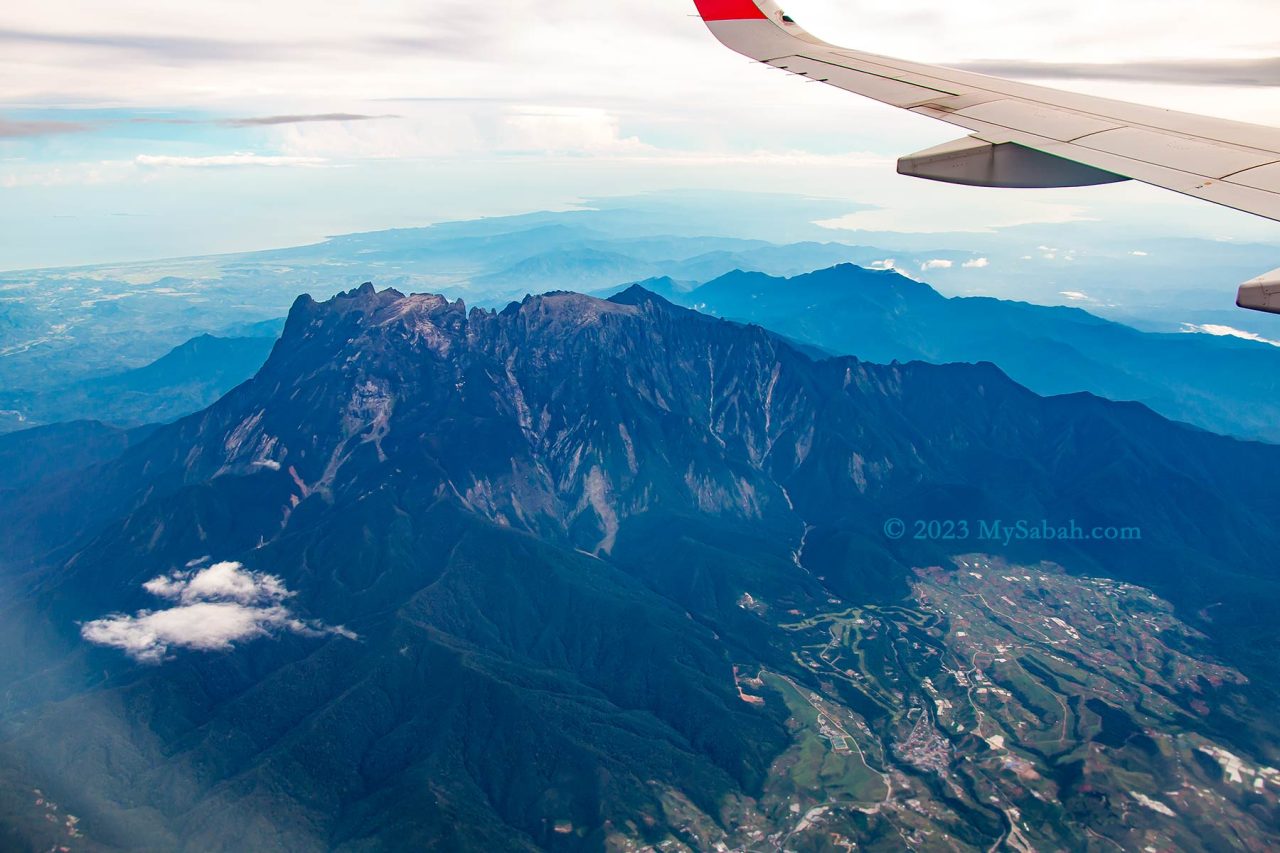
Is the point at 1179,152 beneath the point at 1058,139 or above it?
beneath

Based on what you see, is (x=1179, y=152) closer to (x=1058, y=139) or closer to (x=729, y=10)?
(x=1058, y=139)

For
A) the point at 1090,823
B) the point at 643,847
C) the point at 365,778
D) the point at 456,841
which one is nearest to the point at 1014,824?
the point at 1090,823

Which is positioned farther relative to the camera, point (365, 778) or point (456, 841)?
point (365, 778)

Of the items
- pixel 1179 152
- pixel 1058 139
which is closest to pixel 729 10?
pixel 1058 139

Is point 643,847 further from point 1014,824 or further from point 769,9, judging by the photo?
point 769,9

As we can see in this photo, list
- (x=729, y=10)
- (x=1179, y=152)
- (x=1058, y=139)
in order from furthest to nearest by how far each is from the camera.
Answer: (x=729, y=10) → (x=1058, y=139) → (x=1179, y=152)

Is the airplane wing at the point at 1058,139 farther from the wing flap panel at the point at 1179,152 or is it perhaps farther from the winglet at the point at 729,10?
the winglet at the point at 729,10
